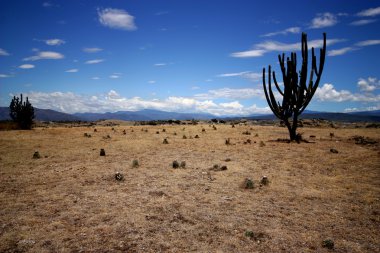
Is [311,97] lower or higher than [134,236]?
higher

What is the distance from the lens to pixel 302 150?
58.7 feet

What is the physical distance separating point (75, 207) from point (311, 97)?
18.1 metres

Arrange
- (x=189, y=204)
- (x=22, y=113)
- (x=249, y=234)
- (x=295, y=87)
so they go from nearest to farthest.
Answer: (x=249, y=234) < (x=189, y=204) < (x=295, y=87) < (x=22, y=113)

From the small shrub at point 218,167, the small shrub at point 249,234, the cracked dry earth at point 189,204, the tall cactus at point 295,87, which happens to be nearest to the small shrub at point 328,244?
the cracked dry earth at point 189,204

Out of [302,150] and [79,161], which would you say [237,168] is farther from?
[79,161]

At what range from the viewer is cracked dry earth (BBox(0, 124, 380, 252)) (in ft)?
21.2

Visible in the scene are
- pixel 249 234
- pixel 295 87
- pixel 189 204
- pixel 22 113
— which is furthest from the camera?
pixel 22 113

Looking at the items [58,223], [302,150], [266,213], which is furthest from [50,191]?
[302,150]

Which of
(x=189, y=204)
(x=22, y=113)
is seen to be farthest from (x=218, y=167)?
(x=22, y=113)

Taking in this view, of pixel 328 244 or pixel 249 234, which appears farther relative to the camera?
pixel 249 234

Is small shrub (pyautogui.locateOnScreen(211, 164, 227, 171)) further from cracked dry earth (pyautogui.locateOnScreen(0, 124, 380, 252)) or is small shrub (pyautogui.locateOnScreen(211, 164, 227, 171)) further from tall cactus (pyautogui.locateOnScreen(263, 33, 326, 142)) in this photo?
tall cactus (pyautogui.locateOnScreen(263, 33, 326, 142))

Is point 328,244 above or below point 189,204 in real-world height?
below

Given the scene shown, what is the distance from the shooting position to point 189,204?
28.3 ft

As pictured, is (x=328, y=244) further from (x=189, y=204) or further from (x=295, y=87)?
(x=295, y=87)
